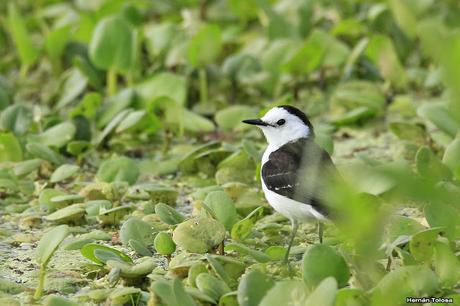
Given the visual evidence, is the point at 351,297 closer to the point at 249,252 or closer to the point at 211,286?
the point at 211,286

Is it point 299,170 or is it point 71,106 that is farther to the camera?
point 71,106

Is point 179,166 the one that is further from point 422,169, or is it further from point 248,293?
point 248,293

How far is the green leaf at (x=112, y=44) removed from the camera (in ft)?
22.1

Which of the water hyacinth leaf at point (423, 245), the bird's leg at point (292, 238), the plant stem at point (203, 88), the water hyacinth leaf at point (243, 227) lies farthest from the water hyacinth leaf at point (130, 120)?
the water hyacinth leaf at point (423, 245)

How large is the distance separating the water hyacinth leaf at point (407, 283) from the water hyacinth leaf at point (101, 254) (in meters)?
1.18

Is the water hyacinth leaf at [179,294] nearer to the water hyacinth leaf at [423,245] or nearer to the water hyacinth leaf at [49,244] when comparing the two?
the water hyacinth leaf at [49,244]

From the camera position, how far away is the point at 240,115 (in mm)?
6523

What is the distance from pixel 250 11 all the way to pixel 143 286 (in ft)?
15.2

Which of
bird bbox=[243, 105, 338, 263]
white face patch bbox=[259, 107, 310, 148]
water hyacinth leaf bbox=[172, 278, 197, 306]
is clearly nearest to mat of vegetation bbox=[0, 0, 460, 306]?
water hyacinth leaf bbox=[172, 278, 197, 306]

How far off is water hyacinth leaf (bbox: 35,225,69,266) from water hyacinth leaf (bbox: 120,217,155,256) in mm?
501

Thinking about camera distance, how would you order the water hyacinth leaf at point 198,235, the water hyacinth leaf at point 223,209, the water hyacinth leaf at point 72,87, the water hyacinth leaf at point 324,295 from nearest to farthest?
the water hyacinth leaf at point 324,295
the water hyacinth leaf at point 198,235
the water hyacinth leaf at point 223,209
the water hyacinth leaf at point 72,87

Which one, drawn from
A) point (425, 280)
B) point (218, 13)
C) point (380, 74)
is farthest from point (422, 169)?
point (218, 13)

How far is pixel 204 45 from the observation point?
A: 22.7 ft

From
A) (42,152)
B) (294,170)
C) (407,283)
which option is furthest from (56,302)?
(42,152)
